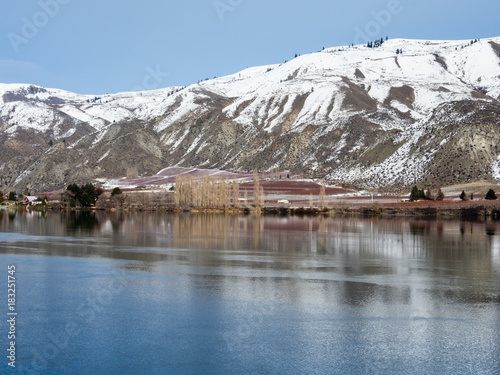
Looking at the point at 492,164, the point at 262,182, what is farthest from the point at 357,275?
the point at 262,182

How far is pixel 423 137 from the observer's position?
151 m

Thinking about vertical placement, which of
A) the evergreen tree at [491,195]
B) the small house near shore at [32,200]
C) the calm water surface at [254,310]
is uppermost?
the small house near shore at [32,200]

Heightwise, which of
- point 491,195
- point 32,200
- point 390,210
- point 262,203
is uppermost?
point 32,200

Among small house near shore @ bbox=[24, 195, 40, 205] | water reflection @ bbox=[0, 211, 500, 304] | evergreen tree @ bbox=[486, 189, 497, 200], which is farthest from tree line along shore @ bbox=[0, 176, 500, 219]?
water reflection @ bbox=[0, 211, 500, 304]

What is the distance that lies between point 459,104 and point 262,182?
6748 centimetres

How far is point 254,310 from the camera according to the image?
75.6ft

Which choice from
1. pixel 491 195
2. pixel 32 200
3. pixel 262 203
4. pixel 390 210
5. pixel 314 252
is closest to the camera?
pixel 314 252

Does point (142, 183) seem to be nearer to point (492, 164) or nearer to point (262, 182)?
point (262, 182)

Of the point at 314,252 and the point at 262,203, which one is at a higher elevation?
the point at 262,203

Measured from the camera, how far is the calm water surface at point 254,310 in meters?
17.3

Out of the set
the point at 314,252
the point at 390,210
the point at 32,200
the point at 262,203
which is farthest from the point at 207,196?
the point at 314,252

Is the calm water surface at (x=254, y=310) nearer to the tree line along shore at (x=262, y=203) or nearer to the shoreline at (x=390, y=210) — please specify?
the shoreline at (x=390, y=210)

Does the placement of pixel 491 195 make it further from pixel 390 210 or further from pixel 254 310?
pixel 254 310

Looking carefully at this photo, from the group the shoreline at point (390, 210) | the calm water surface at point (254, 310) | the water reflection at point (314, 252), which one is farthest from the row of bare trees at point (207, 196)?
the calm water surface at point (254, 310)
